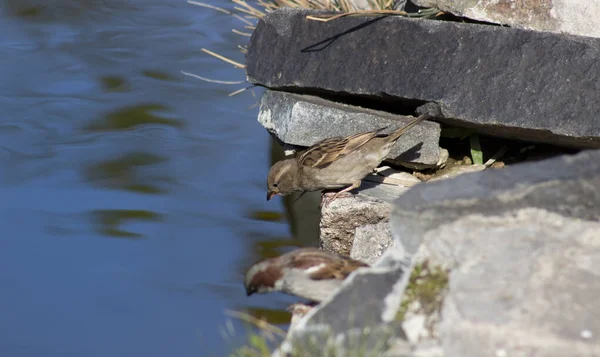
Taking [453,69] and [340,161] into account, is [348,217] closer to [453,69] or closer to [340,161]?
[340,161]

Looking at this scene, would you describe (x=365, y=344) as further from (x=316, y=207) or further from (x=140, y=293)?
(x=316, y=207)

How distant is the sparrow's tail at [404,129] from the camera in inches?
171

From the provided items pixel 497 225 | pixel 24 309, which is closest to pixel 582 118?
pixel 497 225

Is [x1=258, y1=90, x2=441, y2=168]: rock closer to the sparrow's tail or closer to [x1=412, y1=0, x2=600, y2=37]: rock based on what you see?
the sparrow's tail

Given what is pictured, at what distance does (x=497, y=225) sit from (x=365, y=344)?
0.60 metres

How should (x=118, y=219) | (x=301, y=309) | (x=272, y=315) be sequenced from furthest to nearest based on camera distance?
(x=118, y=219)
(x=272, y=315)
(x=301, y=309)

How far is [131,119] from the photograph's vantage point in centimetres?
688

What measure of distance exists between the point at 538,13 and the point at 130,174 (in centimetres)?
318

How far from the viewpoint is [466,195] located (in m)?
2.33

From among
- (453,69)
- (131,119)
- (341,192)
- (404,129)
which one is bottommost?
(131,119)

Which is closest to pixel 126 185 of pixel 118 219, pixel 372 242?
pixel 118 219

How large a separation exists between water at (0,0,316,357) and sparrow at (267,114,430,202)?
0.56 meters

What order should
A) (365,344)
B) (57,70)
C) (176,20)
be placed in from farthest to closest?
(176,20)
(57,70)
(365,344)

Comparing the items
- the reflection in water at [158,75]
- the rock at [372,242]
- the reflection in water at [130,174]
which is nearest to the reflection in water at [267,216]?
the reflection in water at [130,174]
